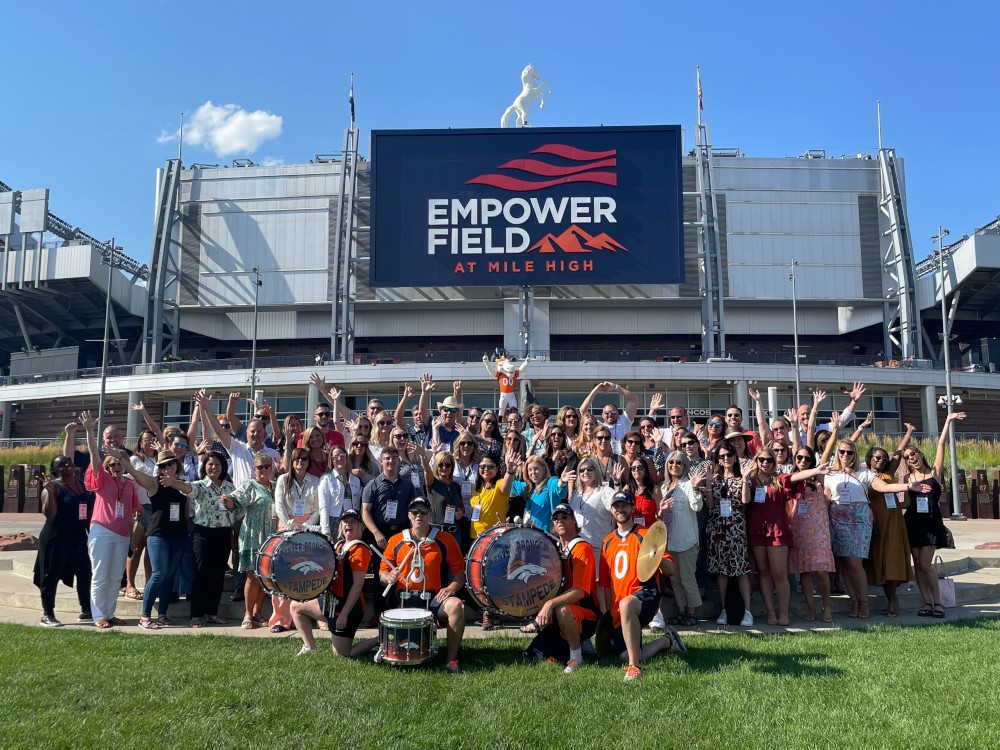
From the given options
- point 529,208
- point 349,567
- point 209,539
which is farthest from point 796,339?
point 349,567

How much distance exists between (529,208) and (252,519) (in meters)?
39.0

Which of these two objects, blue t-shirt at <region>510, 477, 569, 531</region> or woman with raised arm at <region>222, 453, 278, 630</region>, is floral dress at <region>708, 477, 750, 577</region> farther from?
woman with raised arm at <region>222, 453, 278, 630</region>

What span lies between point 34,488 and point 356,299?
1081 inches

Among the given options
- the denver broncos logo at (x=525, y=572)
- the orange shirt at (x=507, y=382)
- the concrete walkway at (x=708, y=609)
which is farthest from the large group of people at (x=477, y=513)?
the orange shirt at (x=507, y=382)

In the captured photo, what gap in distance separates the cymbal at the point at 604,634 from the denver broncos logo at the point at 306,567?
8.24ft

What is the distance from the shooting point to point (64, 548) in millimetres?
8414

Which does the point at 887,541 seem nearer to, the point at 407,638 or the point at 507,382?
the point at 407,638

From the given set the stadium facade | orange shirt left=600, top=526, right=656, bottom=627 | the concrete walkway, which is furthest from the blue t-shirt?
the stadium facade

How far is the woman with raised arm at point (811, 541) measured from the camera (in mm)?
8242

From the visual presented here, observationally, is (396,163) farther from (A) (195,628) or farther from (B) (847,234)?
(A) (195,628)

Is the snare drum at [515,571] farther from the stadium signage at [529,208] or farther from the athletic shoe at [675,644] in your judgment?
the stadium signage at [529,208]

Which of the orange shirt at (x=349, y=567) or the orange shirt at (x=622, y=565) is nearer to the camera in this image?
the orange shirt at (x=622, y=565)

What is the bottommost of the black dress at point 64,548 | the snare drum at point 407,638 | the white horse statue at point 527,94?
the snare drum at point 407,638

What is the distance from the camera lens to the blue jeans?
8070mm
